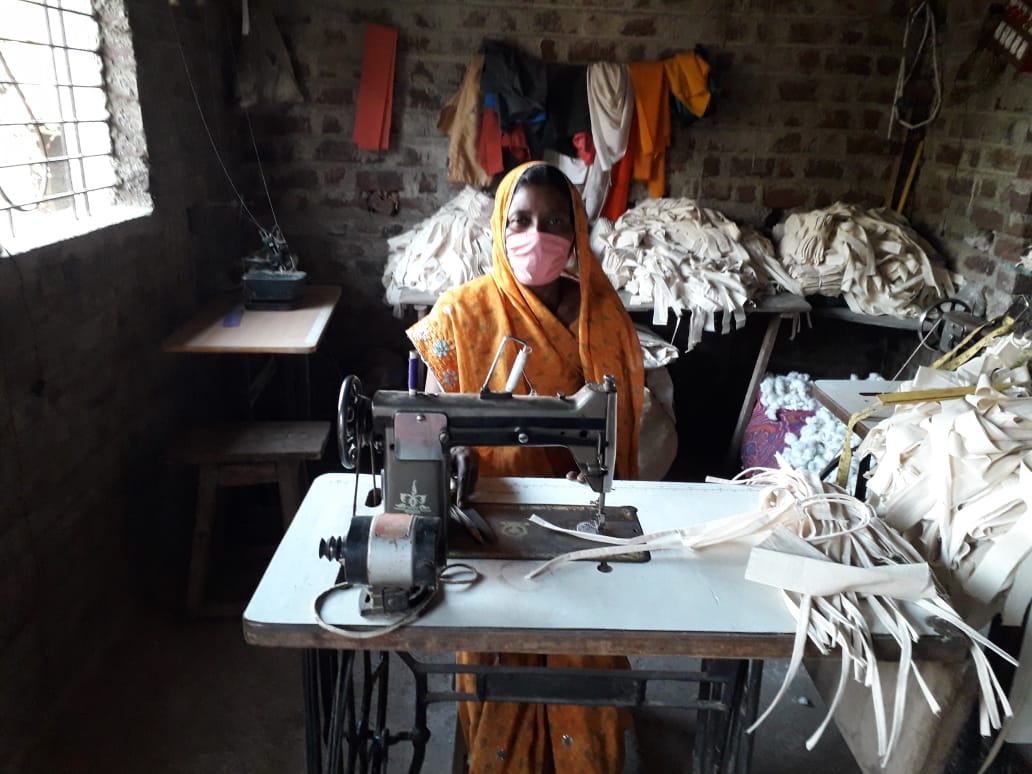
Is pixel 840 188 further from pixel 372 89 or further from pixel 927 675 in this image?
pixel 927 675

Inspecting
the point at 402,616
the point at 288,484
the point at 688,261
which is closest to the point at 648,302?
the point at 688,261

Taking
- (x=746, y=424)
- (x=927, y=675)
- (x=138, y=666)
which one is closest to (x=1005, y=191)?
(x=746, y=424)

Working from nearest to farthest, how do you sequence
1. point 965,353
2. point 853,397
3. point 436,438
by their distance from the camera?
point 436,438
point 965,353
point 853,397

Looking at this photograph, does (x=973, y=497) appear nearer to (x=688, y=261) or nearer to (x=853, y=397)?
(x=853, y=397)

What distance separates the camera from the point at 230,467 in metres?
2.53

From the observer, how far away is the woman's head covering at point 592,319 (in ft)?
5.91

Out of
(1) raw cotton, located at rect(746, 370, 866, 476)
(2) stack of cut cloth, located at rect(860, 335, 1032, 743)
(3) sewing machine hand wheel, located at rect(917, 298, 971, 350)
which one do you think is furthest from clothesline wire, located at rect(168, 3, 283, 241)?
(3) sewing machine hand wheel, located at rect(917, 298, 971, 350)

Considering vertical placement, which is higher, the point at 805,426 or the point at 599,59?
the point at 599,59

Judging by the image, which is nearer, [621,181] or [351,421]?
[351,421]

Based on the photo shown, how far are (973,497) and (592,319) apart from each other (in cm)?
89

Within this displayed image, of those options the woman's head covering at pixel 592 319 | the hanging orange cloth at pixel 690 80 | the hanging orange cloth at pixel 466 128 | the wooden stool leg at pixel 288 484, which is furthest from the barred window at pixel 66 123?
the hanging orange cloth at pixel 690 80

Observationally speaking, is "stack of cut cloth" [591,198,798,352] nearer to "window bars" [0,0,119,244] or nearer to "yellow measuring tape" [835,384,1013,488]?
"yellow measuring tape" [835,384,1013,488]

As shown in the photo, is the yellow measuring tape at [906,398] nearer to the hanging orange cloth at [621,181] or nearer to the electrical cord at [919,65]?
the hanging orange cloth at [621,181]

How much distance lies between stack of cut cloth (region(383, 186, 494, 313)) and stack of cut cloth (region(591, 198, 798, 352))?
22.5 inches
